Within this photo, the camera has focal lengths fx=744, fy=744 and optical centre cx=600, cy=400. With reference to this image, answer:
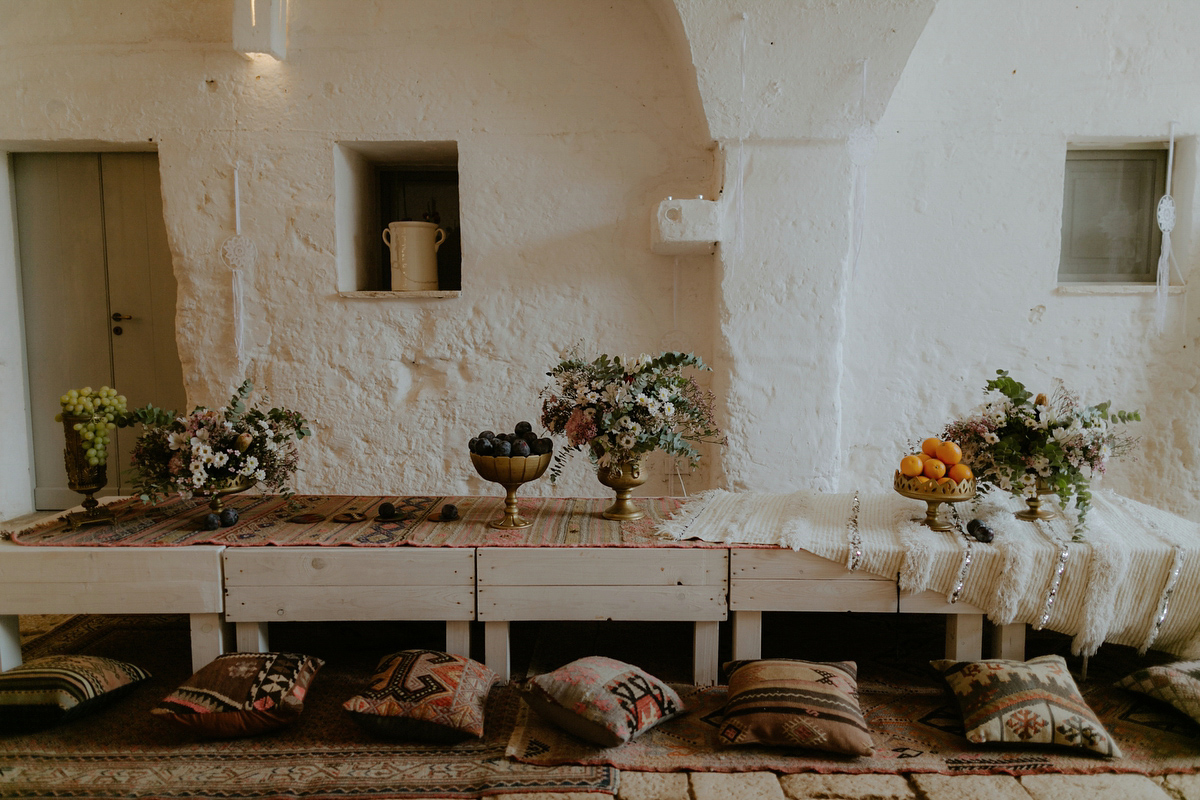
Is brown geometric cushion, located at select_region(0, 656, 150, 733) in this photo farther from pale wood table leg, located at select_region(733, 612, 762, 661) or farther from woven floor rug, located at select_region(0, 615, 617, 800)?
pale wood table leg, located at select_region(733, 612, 762, 661)

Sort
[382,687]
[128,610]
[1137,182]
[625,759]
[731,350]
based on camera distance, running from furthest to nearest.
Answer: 1. [1137,182]
2. [731,350]
3. [128,610]
4. [382,687]
5. [625,759]

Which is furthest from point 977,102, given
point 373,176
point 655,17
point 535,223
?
point 373,176

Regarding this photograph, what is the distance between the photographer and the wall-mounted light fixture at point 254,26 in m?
3.50

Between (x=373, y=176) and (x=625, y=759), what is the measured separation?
3365 millimetres

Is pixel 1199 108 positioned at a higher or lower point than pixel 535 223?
higher

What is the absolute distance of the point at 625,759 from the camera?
6.88ft

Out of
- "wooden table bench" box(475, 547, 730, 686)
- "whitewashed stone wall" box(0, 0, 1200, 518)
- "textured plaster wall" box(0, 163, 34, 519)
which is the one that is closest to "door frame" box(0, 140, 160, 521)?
"textured plaster wall" box(0, 163, 34, 519)

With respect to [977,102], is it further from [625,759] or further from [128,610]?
[128,610]

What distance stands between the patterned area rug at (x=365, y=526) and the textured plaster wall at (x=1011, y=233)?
1.67 meters

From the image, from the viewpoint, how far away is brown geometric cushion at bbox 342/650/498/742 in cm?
214

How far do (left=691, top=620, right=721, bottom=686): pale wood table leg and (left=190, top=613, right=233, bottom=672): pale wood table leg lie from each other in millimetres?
1583

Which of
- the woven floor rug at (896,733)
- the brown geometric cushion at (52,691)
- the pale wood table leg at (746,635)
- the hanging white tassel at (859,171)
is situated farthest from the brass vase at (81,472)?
the hanging white tassel at (859,171)

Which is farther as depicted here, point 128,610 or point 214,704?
point 128,610

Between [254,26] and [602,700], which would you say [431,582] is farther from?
[254,26]
